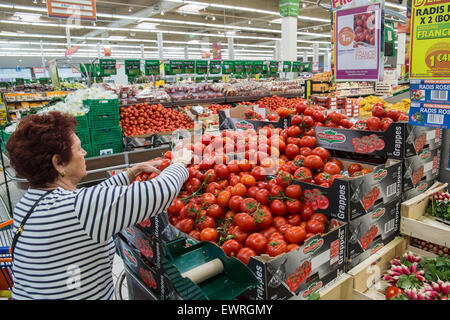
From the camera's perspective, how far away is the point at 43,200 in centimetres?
137

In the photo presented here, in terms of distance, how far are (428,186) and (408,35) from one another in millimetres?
1142

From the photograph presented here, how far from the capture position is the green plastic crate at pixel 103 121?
16.3 ft

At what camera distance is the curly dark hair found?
4.58ft

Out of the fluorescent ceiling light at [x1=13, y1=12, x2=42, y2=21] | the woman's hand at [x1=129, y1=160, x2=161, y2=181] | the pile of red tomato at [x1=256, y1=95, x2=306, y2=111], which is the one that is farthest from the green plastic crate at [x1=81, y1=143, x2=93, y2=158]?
the fluorescent ceiling light at [x1=13, y1=12, x2=42, y2=21]

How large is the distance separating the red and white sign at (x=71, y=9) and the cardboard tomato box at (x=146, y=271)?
22.1 ft

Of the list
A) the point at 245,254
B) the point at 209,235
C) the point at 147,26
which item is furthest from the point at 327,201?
the point at 147,26

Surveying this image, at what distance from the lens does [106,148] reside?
5191 millimetres

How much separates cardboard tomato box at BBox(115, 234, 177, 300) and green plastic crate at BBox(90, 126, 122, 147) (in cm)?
303

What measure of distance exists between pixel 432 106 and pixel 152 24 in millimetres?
19605

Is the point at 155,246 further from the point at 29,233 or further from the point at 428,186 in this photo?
the point at 428,186

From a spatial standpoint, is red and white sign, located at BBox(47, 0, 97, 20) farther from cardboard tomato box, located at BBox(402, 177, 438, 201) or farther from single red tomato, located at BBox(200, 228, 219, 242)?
cardboard tomato box, located at BBox(402, 177, 438, 201)
